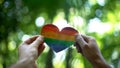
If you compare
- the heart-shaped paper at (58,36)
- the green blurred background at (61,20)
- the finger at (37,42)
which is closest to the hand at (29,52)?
the finger at (37,42)

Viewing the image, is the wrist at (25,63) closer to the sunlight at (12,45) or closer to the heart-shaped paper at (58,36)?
the heart-shaped paper at (58,36)

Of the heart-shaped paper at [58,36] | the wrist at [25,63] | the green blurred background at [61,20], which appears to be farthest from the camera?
the green blurred background at [61,20]

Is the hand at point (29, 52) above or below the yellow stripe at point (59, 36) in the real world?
below

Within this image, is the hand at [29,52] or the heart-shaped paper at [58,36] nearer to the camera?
the hand at [29,52]

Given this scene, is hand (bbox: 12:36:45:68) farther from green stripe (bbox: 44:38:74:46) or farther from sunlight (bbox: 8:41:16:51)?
sunlight (bbox: 8:41:16:51)

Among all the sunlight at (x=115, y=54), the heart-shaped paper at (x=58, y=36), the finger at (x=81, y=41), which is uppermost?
the sunlight at (x=115, y=54)

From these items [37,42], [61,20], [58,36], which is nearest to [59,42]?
[58,36]

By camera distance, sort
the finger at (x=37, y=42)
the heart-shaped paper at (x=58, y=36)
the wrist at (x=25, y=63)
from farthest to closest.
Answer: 1. the heart-shaped paper at (x=58, y=36)
2. the finger at (x=37, y=42)
3. the wrist at (x=25, y=63)

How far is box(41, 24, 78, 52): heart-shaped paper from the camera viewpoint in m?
1.46

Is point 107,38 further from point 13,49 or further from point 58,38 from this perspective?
point 58,38

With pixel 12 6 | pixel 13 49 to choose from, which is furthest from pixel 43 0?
pixel 13 49

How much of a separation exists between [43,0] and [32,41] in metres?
3.69

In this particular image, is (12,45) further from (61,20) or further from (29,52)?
(29,52)

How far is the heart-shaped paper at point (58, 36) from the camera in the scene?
1457 mm
